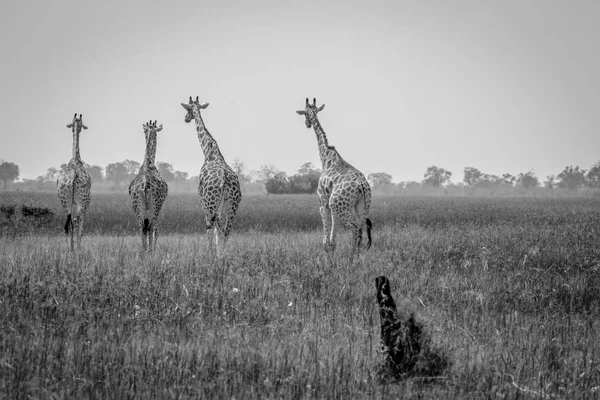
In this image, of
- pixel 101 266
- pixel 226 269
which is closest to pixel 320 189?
pixel 226 269

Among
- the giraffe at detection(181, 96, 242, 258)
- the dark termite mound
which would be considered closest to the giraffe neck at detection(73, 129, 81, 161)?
the giraffe at detection(181, 96, 242, 258)

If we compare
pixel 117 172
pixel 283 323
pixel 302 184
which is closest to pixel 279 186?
pixel 302 184

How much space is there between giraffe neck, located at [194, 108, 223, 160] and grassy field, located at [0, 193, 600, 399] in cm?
245

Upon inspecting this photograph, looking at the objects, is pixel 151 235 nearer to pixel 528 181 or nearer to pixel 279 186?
pixel 279 186

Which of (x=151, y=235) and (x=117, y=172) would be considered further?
(x=117, y=172)

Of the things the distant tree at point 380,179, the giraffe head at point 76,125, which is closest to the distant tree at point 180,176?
the distant tree at point 380,179

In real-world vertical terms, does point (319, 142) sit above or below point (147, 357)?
above

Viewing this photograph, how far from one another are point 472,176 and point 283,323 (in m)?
182

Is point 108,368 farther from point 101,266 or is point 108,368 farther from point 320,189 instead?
point 320,189

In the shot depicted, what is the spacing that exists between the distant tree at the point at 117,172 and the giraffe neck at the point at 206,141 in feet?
539

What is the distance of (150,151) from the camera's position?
13.5 metres

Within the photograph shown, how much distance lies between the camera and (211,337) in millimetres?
6285

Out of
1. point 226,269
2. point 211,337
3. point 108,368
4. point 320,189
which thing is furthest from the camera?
→ point 320,189

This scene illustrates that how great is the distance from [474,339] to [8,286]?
6.60 m
